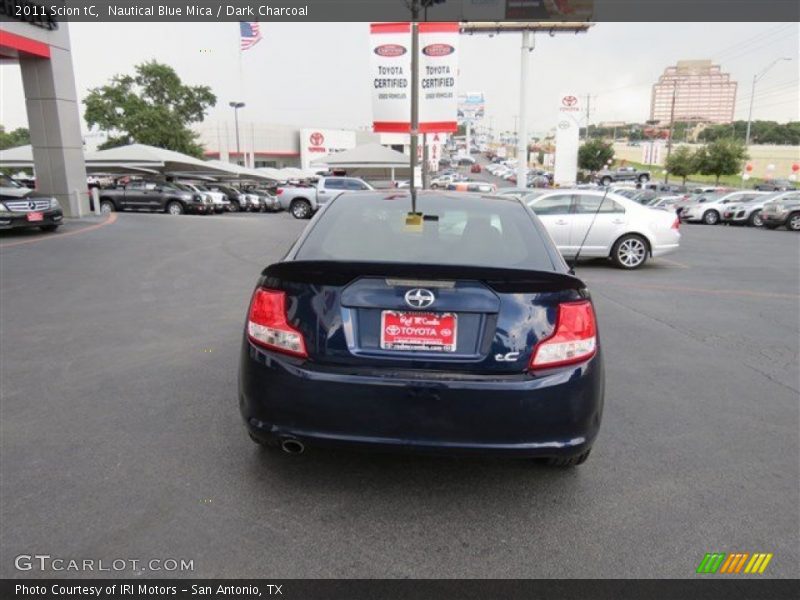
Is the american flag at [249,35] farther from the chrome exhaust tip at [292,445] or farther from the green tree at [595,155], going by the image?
the green tree at [595,155]

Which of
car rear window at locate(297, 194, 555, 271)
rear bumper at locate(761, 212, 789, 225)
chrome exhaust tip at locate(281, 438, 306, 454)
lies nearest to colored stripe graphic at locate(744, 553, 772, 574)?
car rear window at locate(297, 194, 555, 271)

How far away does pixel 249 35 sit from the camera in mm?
30438

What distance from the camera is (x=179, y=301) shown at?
289 inches

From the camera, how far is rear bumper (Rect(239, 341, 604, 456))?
8.41ft

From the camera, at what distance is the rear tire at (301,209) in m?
24.5

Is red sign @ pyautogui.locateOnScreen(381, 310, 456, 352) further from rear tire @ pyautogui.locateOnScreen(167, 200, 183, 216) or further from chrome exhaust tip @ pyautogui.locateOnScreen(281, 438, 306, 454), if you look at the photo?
rear tire @ pyautogui.locateOnScreen(167, 200, 183, 216)

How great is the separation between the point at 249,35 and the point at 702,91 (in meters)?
140

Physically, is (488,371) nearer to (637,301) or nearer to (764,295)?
(637,301)

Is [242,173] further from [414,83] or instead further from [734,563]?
[734,563]

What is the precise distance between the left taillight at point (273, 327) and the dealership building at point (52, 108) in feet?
55.7

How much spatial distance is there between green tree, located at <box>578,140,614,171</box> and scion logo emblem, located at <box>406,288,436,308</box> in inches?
3376

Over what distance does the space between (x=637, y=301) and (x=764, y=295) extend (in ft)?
7.28

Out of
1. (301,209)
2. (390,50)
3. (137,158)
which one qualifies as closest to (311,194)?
(301,209)
